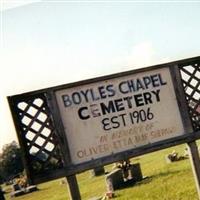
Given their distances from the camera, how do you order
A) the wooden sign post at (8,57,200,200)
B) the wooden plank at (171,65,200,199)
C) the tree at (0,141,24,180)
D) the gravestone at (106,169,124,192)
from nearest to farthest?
the wooden sign post at (8,57,200,200) → the wooden plank at (171,65,200,199) → the gravestone at (106,169,124,192) → the tree at (0,141,24,180)

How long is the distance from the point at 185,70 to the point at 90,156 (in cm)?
273

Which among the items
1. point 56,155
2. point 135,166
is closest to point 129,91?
point 56,155

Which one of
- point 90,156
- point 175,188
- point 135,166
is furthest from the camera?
point 135,166

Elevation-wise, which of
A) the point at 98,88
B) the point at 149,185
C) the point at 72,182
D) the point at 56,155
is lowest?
the point at 149,185

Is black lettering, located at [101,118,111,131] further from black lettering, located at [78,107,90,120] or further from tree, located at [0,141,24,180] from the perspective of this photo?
tree, located at [0,141,24,180]

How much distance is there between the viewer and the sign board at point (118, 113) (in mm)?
7547

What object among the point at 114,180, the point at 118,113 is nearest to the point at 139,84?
the point at 118,113

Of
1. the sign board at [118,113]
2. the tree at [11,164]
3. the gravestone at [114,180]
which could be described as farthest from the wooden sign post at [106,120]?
the tree at [11,164]

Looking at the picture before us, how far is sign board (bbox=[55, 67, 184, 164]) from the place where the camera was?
24.8 feet

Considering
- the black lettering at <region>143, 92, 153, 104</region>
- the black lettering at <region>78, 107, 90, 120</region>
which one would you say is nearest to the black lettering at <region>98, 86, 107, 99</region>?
the black lettering at <region>78, 107, 90, 120</region>

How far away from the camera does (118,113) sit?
25.8 feet

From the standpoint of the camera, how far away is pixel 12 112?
7094mm

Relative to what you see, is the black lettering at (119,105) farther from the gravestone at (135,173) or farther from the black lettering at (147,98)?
the gravestone at (135,173)

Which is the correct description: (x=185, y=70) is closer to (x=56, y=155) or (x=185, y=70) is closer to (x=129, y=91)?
(x=129, y=91)
